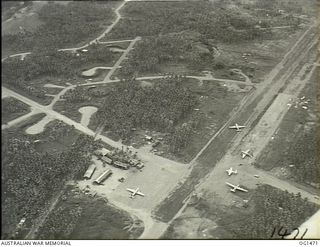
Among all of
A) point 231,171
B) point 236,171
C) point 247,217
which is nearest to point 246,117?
point 236,171

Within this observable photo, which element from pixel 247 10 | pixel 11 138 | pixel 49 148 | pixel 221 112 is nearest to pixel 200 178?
pixel 221 112

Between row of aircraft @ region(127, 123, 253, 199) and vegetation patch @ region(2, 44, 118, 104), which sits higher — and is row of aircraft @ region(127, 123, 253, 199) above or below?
below

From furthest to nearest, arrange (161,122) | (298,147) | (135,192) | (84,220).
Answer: (161,122), (298,147), (135,192), (84,220)

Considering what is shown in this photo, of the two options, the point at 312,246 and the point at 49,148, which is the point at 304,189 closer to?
the point at 312,246

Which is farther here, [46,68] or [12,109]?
[46,68]

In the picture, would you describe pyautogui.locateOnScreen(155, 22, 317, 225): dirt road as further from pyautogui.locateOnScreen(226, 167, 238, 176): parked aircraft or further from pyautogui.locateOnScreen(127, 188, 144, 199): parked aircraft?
pyautogui.locateOnScreen(127, 188, 144, 199): parked aircraft

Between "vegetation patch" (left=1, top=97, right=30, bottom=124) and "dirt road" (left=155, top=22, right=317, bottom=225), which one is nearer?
"dirt road" (left=155, top=22, right=317, bottom=225)

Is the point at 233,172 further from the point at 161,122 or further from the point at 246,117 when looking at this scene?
the point at 161,122

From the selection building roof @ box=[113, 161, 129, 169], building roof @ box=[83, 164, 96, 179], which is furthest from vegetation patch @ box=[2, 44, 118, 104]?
building roof @ box=[113, 161, 129, 169]
